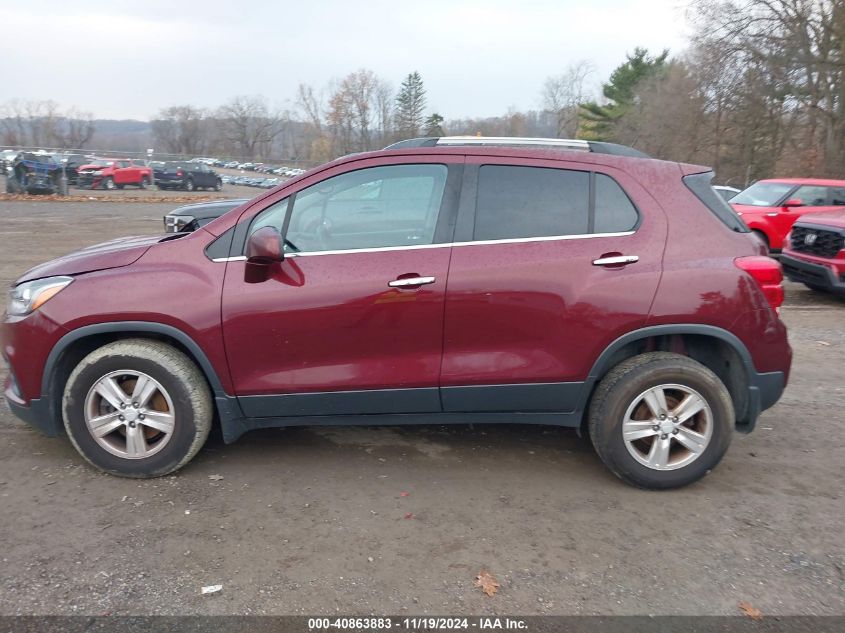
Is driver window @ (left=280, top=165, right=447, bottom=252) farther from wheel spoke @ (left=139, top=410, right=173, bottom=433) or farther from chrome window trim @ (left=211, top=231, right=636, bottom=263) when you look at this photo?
wheel spoke @ (left=139, top=410, right=173, bottom=433)

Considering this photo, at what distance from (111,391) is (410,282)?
1745 millimetres

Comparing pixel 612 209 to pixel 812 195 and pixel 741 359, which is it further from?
pixel 812 195

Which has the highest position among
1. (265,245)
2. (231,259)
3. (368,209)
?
(368,209)

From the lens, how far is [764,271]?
140 inches

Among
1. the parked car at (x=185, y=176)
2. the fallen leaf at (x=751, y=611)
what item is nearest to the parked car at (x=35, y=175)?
the parked car at (x=185, y=176)

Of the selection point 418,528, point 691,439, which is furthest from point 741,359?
point 418,528

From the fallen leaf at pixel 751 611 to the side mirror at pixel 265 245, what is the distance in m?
2.68

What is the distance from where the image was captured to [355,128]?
62.3 m

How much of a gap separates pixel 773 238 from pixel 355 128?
54675mm

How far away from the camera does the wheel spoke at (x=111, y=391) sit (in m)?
3.60

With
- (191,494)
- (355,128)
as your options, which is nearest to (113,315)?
(191,494)

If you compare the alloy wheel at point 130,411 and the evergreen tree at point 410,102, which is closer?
the alloy wheel at point 130,411

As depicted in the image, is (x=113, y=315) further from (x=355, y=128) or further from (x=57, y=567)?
(x=355, y=128)

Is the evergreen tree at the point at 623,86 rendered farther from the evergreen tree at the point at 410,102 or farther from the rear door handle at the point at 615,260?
the rear door handle at the point at 615,260
